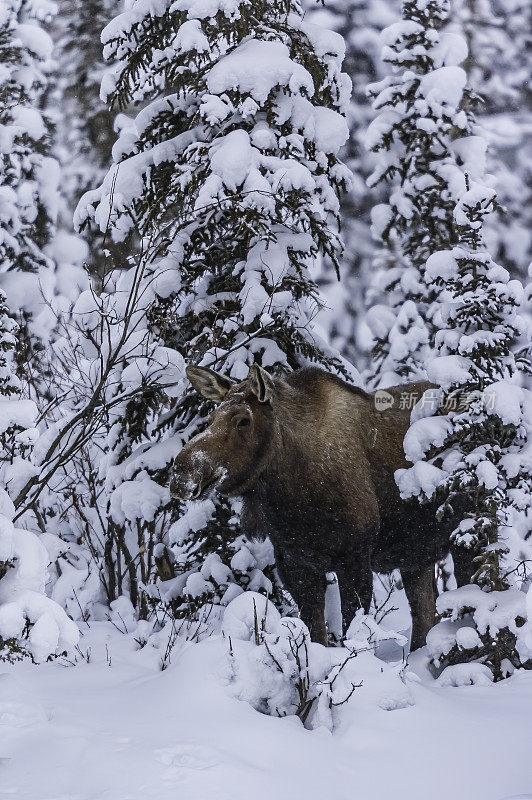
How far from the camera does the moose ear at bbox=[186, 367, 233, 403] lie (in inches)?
268

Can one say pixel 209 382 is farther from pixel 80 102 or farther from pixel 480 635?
pixel 80 102

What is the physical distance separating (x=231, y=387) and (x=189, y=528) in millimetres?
1465

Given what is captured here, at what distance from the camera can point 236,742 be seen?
4.35 meters

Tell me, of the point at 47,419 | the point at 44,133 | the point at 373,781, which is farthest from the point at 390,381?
the point at 373,781

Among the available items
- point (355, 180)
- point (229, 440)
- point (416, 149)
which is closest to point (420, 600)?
point (229, 440)

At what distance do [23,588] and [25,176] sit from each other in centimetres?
1054

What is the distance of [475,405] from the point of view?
6.11 m

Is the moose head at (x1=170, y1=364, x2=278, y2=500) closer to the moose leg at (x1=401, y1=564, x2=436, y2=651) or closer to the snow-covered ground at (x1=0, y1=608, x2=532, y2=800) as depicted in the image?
the snow-covered ground at (x1=0, y1=608, x2=532, y2=800)

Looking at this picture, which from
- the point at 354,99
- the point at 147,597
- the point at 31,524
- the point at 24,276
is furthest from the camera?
the point at 354,99

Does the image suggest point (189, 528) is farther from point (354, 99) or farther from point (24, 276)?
point (354, 99)

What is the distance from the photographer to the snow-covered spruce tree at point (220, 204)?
729 centimetres

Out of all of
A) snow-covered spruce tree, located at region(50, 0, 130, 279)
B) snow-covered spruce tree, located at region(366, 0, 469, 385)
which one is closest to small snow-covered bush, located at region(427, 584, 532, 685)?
snow-covered spruce tree, located at region(366, 0, 469, 385)

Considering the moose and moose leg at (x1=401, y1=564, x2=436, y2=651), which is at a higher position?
the moose

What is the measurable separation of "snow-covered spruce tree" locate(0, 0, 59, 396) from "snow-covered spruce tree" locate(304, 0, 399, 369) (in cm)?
691
